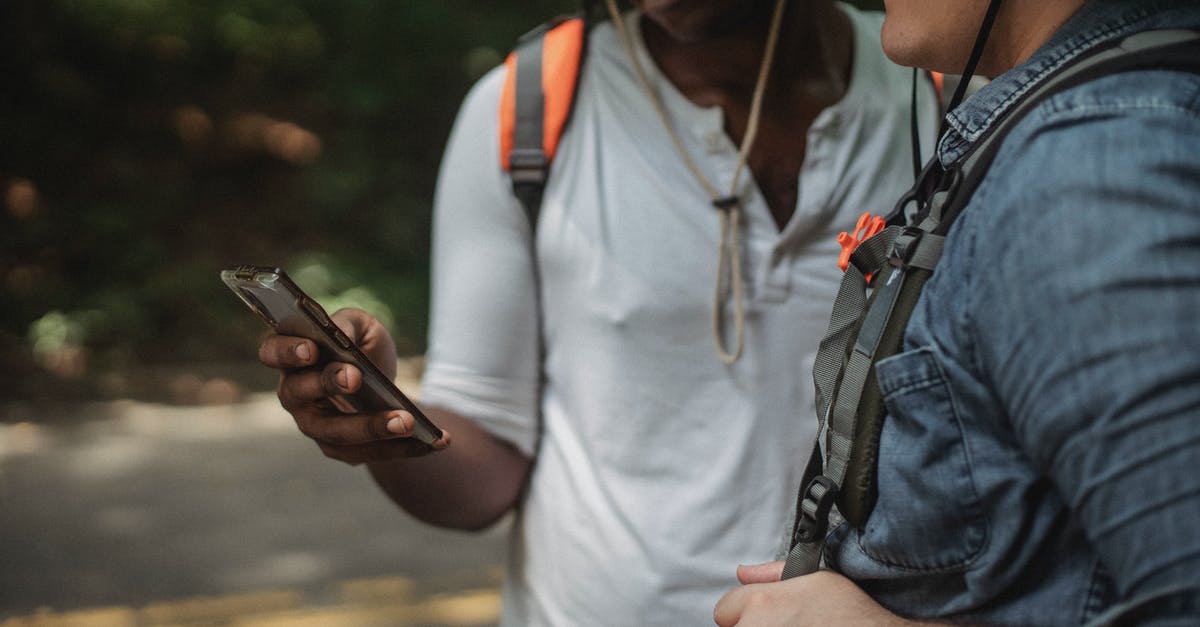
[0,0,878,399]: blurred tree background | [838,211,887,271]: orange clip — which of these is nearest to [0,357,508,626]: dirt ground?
[0,0,878,399]: blurred tree background

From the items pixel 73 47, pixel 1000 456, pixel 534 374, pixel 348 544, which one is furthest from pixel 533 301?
pixel 73 47

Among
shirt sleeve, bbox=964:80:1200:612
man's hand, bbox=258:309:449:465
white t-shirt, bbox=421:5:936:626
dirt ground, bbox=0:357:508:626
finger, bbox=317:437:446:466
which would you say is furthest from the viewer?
dirt ground, bbox=0:357:508:626

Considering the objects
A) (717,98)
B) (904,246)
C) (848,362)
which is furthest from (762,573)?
(717,98)

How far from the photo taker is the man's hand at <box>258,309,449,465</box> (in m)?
1.16

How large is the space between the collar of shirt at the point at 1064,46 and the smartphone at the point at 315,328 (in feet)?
1.99

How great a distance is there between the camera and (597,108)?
1.60 metres

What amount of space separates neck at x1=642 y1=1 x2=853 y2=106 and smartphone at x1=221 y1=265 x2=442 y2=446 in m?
0.67

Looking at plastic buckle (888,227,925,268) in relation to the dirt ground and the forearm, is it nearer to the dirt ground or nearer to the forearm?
the forearm

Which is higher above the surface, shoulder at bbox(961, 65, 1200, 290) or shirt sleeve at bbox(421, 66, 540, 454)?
shoulder at bbox(961, 65, 1200, 290)

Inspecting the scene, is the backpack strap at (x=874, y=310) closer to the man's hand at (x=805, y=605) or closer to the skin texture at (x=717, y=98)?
the man's hand at (x=805, y=605)

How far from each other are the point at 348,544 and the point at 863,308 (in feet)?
12.2

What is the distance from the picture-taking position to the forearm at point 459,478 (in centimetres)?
156

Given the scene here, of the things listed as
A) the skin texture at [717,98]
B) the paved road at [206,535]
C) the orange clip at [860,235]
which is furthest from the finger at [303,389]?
the paved road at [206,535]

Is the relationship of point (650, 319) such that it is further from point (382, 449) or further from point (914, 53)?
point (914, 53)
